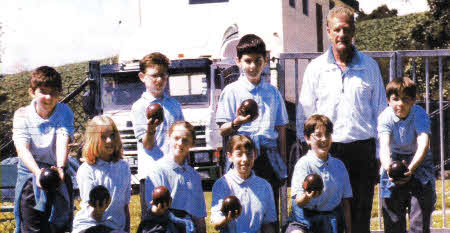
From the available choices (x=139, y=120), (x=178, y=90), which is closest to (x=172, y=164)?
(x=139, y=120)

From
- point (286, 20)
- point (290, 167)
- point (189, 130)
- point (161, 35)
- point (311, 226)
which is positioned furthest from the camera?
point (286, 20)

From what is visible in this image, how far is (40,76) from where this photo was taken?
168 inches

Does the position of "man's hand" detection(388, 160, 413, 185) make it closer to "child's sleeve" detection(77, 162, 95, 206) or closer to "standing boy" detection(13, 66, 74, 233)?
"child's sleeve" detection(77, 162, 95, 206)

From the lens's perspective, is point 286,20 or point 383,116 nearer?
point 383,116

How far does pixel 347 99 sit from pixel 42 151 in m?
1.84

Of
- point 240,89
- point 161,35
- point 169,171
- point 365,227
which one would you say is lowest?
point 365,227

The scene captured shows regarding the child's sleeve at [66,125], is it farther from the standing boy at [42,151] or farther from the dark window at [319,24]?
the dark window at [319,24]

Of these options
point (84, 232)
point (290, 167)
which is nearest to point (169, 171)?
point (84, 232)

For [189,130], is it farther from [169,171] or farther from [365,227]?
[365,227]

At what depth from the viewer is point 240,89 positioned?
4.50m

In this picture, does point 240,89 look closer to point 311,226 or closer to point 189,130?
point 189,130

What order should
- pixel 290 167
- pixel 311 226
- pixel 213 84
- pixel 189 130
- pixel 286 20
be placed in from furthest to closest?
pixel 286 20, pixel 213 84, pixel 290 167, pixel 311 226, pixel 189 130

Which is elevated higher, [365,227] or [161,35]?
[161,35]

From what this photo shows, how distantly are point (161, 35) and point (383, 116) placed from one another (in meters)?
7.25
